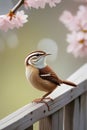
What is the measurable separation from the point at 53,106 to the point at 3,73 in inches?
10.6

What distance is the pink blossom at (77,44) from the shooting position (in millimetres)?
969

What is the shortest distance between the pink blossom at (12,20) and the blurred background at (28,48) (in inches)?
1.1

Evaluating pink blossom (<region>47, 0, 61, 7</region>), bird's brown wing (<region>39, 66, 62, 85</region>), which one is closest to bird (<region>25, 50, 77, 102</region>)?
bird's brown wing (<region>39, 66, 62, 85</region>)

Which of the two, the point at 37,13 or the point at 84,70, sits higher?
the point at 37,13

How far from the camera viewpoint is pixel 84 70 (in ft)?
3.67

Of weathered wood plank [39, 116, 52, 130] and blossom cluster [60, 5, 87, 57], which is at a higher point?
blossom cluster [60, 5, 87, 57]

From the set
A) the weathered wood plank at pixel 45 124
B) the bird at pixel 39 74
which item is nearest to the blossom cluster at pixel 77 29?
the bird at pixel 39 74

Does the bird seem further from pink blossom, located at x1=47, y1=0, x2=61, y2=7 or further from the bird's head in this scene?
pink blossom, located at x1=47, y1=0, x2=61, y2=7

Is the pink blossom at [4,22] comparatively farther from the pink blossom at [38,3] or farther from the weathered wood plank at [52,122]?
the weathered wood plank at [52,122]

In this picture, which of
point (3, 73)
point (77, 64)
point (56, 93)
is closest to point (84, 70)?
point (77, 64)

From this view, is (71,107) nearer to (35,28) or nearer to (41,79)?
(41,79)

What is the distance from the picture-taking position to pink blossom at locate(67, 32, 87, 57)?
97cm

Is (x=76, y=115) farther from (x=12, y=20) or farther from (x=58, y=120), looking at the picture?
(x=12, y=20)

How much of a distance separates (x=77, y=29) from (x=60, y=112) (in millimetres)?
268
